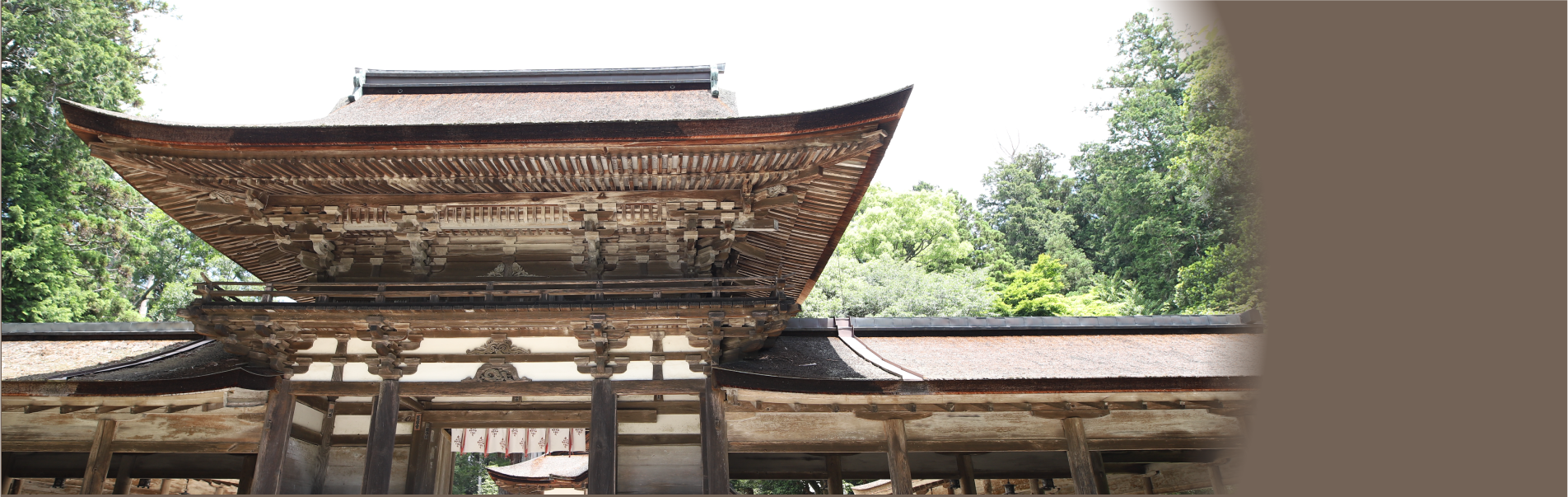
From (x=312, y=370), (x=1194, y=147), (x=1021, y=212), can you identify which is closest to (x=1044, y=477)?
(x=312, y=370)

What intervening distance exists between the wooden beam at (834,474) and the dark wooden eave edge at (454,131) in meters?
4.47

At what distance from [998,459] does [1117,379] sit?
9.33 feet

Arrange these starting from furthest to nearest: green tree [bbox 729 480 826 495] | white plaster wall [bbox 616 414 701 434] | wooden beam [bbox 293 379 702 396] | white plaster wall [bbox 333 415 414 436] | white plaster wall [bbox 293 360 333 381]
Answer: green tree [bbox 729 480 826 495], white plaster wall [bbox 333 415 414 436], white plaster wall [bbox 616 414 701 434], white plaster wall [bbox 293 360 333 381], wooden beam [bbox 293 379 702 396]

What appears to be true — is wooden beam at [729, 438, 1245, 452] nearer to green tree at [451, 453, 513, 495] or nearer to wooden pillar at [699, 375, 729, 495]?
wooden pillar at [699, 375, 729, 495]

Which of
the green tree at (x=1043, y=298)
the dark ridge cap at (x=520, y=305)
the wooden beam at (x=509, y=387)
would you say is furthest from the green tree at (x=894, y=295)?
the dark ridge cap at (x=520, y=305)

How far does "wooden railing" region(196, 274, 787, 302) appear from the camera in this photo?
309 inches

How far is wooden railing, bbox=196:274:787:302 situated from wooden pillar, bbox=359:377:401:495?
38.7 inches

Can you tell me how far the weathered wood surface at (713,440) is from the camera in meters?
7.75

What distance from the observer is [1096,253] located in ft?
122

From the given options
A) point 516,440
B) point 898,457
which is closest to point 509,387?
point 898,457

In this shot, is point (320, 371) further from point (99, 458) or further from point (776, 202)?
point (776, 202)

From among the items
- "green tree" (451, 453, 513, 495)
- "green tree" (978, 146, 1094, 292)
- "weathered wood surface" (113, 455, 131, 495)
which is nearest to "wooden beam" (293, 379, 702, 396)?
"weathered wood surface" (113, 455, 131, 495)

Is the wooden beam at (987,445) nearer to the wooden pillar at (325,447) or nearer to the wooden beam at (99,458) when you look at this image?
the wooden pillar at (325,447)

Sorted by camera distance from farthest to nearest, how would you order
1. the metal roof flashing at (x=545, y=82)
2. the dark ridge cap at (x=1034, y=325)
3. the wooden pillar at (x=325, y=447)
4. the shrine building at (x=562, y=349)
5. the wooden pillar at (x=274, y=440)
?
the metal roof flashing at (x=545, y=82)
the dark ridge cap at (x=1034, y=325)
the wooden pillar at (x=325, y=447)
the wooden pillar at (x=274, y=440)
the shrine building at (x=562, y=349)
